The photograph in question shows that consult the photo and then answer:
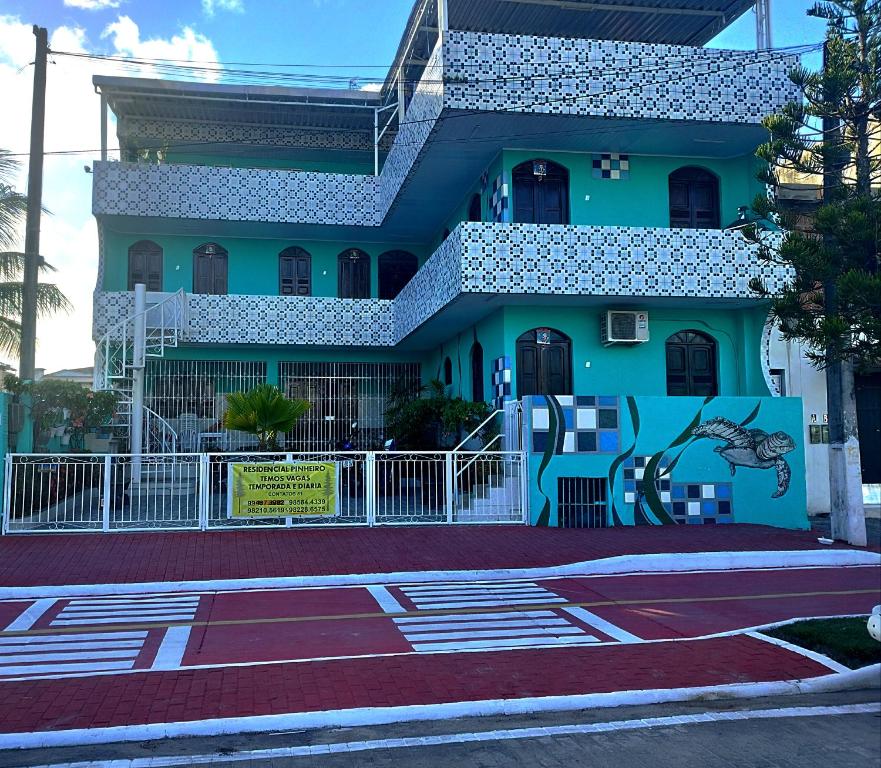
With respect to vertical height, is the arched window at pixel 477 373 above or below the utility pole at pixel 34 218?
below

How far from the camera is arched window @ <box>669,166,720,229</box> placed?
17719 mm

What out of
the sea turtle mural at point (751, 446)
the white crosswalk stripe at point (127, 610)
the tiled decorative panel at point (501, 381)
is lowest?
the white crosswalk stripe at point (127, 610)

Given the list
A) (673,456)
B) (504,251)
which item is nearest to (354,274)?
(504,251)

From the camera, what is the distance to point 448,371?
72.1 feet

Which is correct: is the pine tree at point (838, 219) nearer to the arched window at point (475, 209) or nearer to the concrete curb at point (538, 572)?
the concrete curb at point (538, 572)

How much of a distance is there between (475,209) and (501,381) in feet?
14.9

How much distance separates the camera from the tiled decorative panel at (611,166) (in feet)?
56.4

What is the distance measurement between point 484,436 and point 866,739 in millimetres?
11346

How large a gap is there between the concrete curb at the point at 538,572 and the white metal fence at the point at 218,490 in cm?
336

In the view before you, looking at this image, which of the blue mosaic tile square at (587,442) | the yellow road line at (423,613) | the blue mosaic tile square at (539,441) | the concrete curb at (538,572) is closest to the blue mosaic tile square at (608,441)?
the blue mosaic tile square at (587,442)

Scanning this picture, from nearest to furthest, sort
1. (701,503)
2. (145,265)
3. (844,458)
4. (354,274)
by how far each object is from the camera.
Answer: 1. (844,458)
2. (701,503)
3. (145,265)
4. (354,274)

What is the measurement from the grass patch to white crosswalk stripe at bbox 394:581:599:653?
5.86 ft

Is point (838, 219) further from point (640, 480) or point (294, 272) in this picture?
point (294, 272)

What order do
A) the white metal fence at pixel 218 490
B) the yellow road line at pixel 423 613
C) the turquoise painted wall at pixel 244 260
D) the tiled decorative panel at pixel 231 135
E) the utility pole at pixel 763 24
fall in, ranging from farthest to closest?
the tiled decorative panel at pixel 231 135
the turquoise painted wall at pixel 244 260
the utility pole at pixel 763 24
the white metal fence at pixel 218 490
the yellow road line at pixel 423 613
